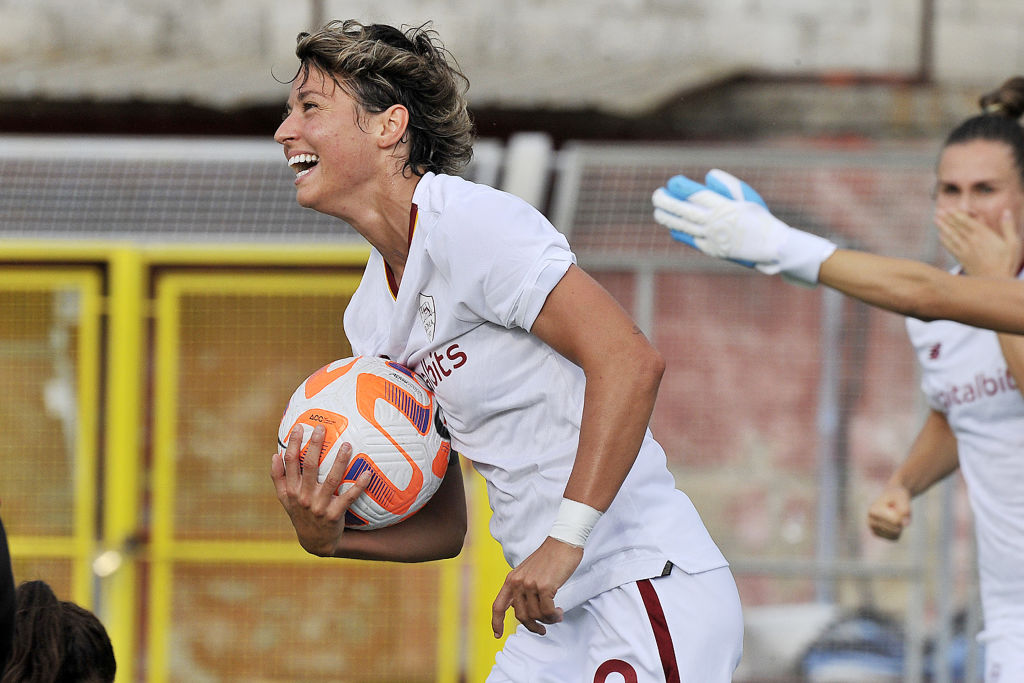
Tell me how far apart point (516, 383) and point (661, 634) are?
0.56 meters

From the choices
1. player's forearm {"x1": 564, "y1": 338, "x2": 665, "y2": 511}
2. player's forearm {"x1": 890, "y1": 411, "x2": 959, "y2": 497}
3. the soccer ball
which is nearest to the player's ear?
the soccer ball

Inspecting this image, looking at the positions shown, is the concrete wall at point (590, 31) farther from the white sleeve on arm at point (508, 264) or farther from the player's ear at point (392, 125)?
the white sleeve on arm at point (508, 264)

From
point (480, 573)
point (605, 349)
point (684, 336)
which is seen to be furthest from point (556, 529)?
point (684, 336)

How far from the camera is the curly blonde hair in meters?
2.61

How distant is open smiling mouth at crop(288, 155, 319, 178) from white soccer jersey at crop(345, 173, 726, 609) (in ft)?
0.85

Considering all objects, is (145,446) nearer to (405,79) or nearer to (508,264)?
(405,79)

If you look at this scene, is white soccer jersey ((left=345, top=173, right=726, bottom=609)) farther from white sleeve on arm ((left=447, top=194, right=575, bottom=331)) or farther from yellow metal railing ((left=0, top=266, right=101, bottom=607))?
yellow metal railing ((left=0, top=266, right=101, bottom=607))

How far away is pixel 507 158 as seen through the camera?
219 inches

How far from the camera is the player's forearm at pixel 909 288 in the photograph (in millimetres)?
2467

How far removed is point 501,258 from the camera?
2305 millimetres

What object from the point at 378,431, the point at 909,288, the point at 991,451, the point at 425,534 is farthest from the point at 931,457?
the point at 378,431

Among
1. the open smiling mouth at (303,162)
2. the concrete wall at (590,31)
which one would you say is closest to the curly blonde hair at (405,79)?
the open smiling mouth at (303,162)

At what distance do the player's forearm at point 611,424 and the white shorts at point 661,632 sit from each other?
0.93 feet

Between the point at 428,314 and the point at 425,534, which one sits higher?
the point at 428,314
